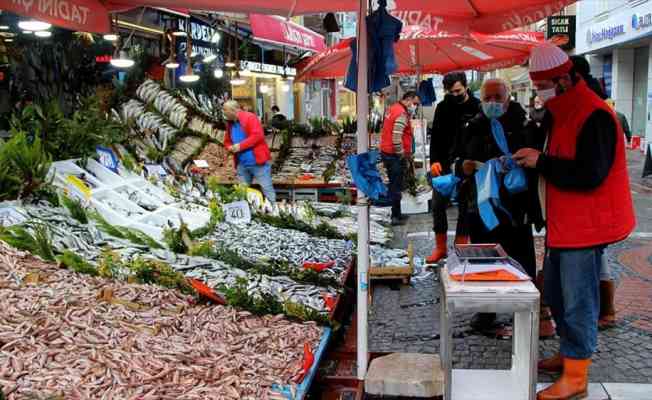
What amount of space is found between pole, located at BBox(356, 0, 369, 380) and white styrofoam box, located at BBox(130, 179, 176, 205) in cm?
444

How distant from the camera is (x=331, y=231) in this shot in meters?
8.32

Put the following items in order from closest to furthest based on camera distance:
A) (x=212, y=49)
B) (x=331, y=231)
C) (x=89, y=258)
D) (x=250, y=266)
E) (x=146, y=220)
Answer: (x=89, y=258) < (x=250, y=266) < (x=146, y=220) < (x=331, y=231) < (x=212, y=49)

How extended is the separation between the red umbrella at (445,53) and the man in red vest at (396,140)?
827mm

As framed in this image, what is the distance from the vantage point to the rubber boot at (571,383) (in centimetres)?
401

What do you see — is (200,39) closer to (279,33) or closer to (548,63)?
(279,33)

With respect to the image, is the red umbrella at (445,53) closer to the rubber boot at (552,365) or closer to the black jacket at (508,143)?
the black jacket at (508,143)

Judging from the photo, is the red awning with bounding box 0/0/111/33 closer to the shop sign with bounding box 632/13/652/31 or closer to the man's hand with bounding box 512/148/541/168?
the man's hand with bounding box 512/148/541/168

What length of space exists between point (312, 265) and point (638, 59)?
2383 centimetres

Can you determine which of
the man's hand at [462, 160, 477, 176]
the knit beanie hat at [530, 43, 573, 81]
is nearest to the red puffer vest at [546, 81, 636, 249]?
the knit beanie hat at [530, 43, 573, 81]

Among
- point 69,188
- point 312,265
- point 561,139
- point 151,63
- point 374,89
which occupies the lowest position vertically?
point 312,265

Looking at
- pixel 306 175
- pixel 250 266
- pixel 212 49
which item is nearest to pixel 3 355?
pixel 250 266

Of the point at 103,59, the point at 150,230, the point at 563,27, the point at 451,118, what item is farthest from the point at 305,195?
the point at 563,27

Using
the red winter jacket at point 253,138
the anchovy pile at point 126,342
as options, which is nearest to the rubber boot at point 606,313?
the anchovy pile at point 126,342

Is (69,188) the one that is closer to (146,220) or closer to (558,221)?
(146,220)
